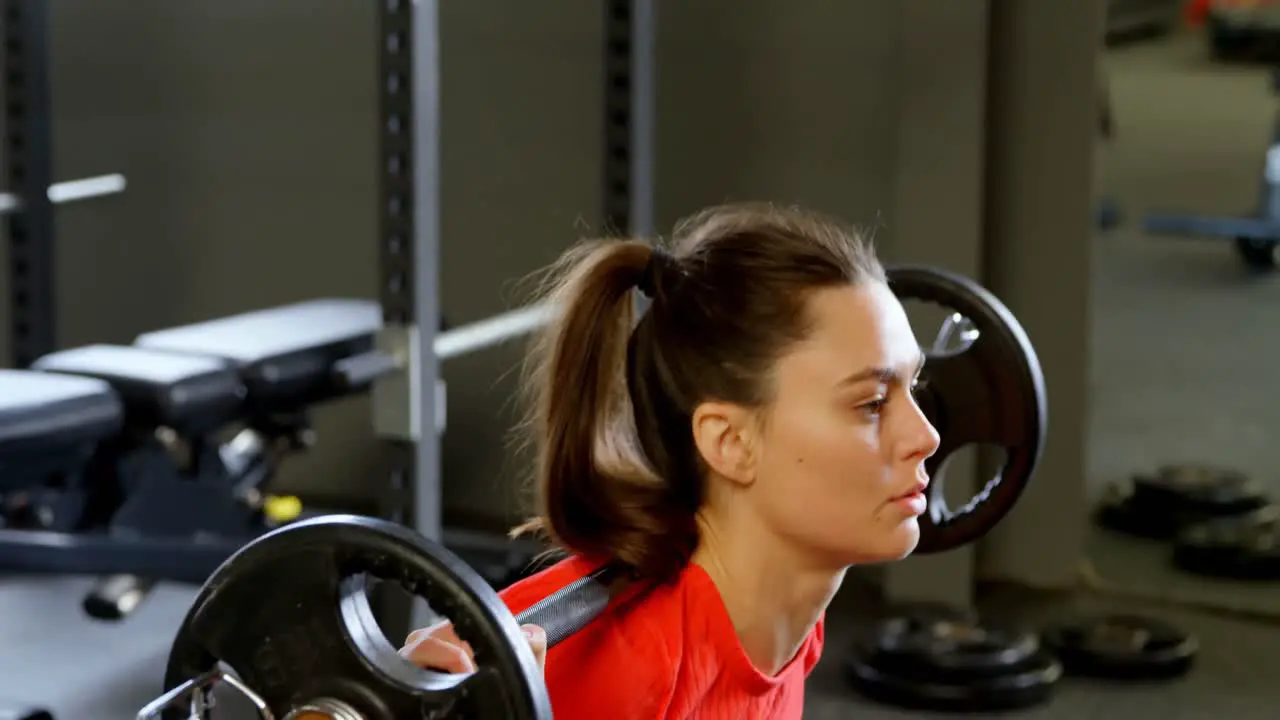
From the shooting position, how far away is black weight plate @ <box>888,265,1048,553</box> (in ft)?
4.67

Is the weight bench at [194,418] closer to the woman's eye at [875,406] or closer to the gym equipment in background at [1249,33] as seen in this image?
the woman's eye at [875,406]

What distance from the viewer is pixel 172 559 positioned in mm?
2432

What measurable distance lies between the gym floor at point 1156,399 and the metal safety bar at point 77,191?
0.71 m

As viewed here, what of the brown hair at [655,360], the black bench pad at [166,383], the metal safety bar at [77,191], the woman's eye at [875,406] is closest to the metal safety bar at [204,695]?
the brown hair at [655,360]

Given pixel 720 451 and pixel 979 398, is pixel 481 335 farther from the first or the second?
pixel 720 451

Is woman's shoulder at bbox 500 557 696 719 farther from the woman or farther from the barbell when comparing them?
the barbell

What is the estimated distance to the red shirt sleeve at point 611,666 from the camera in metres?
1.13

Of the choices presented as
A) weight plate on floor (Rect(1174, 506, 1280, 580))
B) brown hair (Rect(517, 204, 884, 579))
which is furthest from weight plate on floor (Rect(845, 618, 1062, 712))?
brown hair (Rect(517, 204, 884, 579))

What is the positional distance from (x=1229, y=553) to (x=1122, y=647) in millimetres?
580

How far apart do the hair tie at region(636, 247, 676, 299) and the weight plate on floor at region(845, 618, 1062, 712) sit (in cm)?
156

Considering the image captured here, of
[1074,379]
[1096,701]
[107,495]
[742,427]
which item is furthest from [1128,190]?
[742,427]

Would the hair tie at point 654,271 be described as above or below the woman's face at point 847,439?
above

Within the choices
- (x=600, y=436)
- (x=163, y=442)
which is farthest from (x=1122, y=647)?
(x=600, y=436)

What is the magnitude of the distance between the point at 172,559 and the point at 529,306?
75 cm
